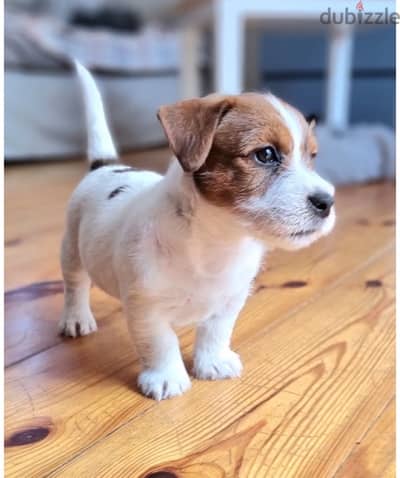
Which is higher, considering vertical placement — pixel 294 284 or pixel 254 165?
pixel 254 165

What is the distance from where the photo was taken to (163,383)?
119cm

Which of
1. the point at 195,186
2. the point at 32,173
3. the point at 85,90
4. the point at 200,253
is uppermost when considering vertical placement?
the point at 85,90

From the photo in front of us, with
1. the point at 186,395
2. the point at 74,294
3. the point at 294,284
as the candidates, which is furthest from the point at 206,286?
the point at 294,284

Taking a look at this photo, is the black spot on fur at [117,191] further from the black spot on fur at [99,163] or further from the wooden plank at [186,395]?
the wooden plank at [186,395]

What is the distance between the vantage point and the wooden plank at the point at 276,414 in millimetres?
974

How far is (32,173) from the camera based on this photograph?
3.82 metres

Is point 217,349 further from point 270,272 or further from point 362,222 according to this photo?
point 362,222

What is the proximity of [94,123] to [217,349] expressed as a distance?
603 mm

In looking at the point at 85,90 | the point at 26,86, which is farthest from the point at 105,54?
the point at 85,90

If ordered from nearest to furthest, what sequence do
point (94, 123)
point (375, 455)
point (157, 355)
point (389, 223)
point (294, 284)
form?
point (375, 455)
point (157, 355)
point (94, 123)
point (294, 284)
point (389, 223)

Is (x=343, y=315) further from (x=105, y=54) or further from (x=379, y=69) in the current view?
(x=379, y=69)

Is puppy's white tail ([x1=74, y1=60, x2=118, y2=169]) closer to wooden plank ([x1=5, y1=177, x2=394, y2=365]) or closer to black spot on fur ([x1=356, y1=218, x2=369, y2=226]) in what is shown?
wooden plank ([x1=5, y1=177, x2=394, y2=365])

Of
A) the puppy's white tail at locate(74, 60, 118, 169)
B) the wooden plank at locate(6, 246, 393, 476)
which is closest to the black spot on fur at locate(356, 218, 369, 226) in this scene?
the wooden plank at locate(6, 246, 393, 476)

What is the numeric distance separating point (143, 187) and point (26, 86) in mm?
3060
